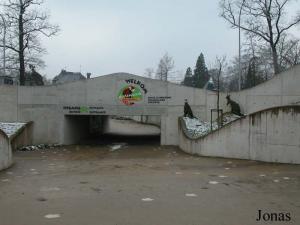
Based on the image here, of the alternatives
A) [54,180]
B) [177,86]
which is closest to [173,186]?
[54,180]

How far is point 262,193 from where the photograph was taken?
10.3m

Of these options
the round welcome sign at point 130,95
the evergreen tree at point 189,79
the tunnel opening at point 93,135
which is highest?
the evergreen tree at point 189,79

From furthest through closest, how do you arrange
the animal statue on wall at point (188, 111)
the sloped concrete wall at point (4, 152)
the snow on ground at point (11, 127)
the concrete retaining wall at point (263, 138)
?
the animal statue on wall at point (188, 111), the snow on ground at point (11, 127), the concrete retaining wall at point (263, 138), the sloped concrete wall at point (4, 152)

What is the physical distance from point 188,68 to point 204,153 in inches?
3254

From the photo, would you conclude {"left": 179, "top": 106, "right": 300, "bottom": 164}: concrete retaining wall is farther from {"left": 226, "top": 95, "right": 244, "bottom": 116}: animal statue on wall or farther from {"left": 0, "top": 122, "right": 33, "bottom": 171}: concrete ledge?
{"left": 226, "top": 95, "right": 244, "bottom": 116}: animal statue on wall

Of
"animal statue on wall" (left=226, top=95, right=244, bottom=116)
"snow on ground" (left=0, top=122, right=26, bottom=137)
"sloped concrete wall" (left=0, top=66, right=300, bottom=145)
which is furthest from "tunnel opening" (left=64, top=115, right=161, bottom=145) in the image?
"animal statue on wall" (left=226, top=95, right=244, bottom=116)

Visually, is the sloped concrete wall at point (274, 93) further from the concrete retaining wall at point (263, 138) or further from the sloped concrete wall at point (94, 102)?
the concrete retaining wall at point (263, 138)

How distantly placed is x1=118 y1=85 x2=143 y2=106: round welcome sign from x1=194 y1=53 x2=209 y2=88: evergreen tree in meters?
49.4

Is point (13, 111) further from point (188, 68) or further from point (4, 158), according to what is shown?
point (188, 68)

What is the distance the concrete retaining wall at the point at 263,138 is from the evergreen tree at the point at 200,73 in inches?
2394

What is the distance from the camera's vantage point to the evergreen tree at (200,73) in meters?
82.5

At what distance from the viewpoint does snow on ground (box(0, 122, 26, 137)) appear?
28.4m

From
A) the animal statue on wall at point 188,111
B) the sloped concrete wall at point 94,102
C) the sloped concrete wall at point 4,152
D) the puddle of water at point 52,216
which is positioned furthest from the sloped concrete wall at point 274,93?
the puddle of water at point 52,216

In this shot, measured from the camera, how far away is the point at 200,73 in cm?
8719
